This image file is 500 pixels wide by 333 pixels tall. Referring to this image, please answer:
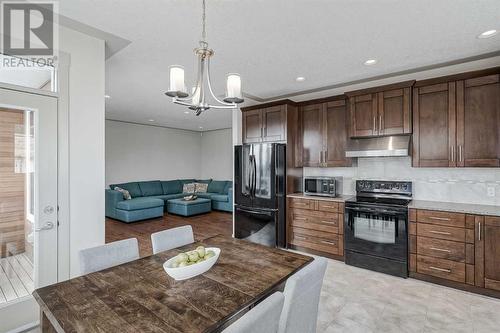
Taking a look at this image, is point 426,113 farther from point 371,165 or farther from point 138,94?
point 138,94

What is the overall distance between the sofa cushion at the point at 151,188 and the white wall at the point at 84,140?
520 cm

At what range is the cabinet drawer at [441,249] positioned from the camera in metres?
2.82

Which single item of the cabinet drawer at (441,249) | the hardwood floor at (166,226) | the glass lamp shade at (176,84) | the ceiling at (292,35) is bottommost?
the hardwood floor at (166,226)

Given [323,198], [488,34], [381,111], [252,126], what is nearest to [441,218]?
[323,198]

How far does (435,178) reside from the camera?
3.47 metres

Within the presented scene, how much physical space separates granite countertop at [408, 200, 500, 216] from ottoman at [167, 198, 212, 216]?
523 centimetres

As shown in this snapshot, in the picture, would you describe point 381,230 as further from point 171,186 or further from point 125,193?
point 171,186

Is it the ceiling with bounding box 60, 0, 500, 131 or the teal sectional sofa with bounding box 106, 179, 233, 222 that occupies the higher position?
the ceiling with bounding box 60, 0, 500, 131

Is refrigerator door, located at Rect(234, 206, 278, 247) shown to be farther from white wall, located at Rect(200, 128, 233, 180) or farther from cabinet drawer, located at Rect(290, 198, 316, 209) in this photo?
white wall, located at Rect(200, 128, 233, 180)

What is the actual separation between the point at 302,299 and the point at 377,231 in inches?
96.4

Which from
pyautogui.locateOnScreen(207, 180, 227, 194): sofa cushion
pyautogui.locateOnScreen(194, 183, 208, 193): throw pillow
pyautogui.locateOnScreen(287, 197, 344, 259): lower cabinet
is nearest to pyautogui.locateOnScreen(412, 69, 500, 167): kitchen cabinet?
pyautogui.locateOnScreen(287, 197, 344, 259): lower cabinet

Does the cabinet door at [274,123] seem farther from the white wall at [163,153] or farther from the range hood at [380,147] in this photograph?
the white wall at [163,153]

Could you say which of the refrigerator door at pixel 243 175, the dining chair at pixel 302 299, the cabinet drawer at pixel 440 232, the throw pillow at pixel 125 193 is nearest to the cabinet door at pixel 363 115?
the cabinet drawer at pixel 440 232

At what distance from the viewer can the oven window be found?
10.6ft
